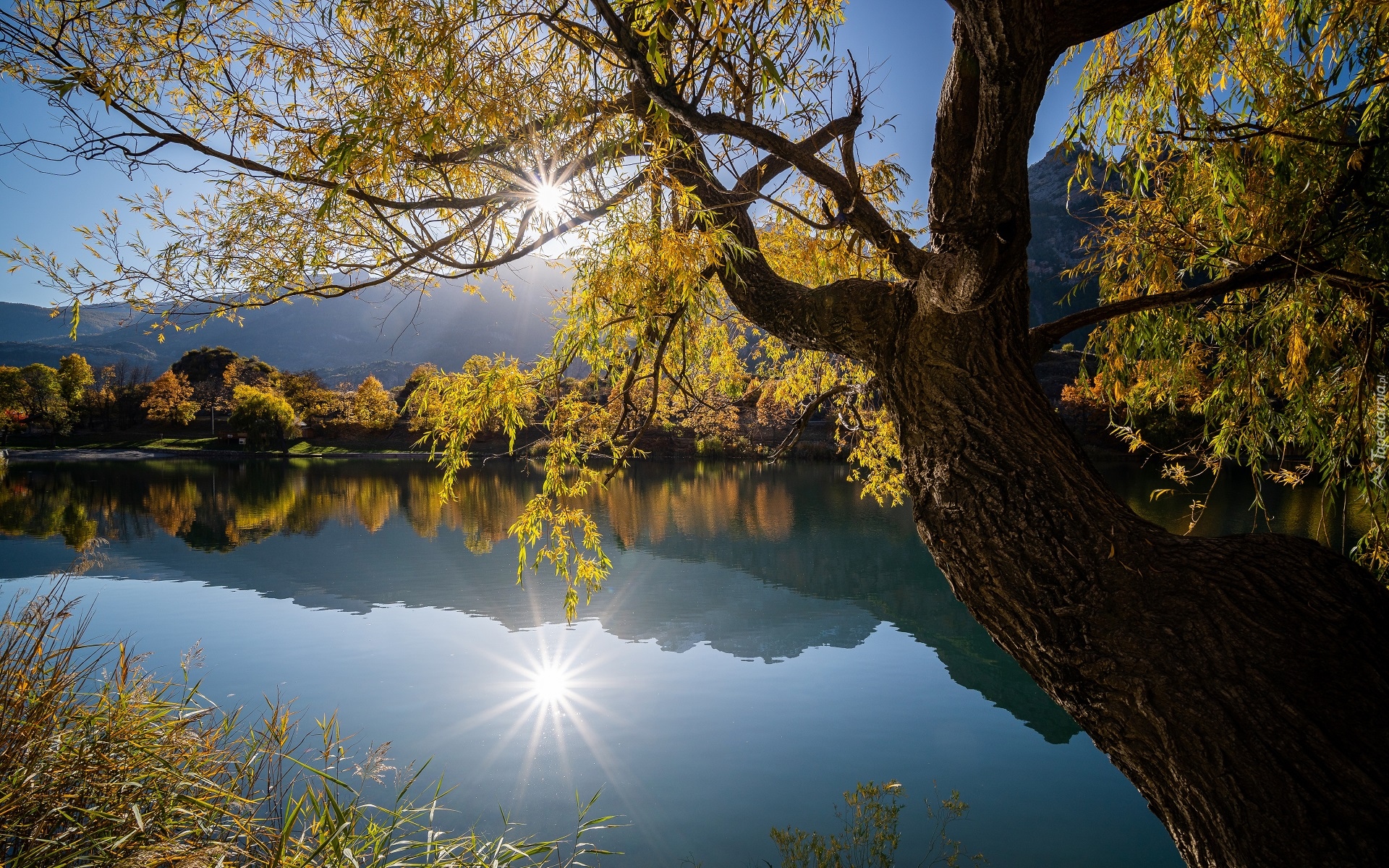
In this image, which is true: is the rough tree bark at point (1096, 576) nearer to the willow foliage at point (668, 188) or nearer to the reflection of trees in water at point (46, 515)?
the willow foliage at point (668, 188)

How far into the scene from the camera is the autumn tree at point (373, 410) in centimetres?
4241

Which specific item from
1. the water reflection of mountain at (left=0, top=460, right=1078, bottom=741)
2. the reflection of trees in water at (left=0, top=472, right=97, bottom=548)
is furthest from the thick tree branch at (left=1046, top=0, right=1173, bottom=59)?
the reflection of trees in water at (left=0, top=472, right=97, bottom=548)

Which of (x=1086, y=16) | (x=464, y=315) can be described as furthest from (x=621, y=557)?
(x=464, y=315)

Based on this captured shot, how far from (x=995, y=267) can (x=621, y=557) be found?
1219cm

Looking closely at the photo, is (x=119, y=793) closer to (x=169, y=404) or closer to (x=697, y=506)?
(x=697, y=506)

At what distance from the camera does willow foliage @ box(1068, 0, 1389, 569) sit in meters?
2.19

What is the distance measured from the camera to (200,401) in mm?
48656

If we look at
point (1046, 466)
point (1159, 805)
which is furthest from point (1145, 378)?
point (1159, 805)

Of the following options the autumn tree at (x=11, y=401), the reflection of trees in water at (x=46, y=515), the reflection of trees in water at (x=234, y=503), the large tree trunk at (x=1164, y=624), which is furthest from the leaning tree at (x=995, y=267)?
the autumn tree at (x=11, y=401)

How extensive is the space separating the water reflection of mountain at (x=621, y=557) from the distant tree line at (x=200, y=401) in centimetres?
1876

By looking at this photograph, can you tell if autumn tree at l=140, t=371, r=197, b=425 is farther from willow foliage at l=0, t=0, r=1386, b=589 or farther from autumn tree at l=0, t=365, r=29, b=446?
willow foliage at l=0, t=0, r=1386, b=589

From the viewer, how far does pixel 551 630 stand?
8.60 metres

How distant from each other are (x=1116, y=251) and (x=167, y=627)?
10.3 metres

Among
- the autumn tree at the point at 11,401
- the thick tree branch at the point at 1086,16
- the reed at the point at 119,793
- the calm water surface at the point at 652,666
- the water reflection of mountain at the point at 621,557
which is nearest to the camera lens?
the thick tree branch at the point at 1086,16
